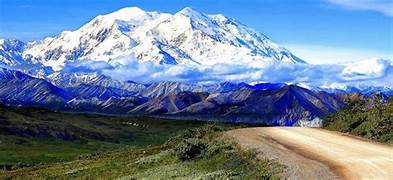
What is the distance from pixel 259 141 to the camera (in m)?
52.8

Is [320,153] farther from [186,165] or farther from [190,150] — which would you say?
[190,150]

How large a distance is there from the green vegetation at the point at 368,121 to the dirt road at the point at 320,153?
2.88 m

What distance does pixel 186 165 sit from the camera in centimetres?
4719

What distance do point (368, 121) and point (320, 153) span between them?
21.0 meters

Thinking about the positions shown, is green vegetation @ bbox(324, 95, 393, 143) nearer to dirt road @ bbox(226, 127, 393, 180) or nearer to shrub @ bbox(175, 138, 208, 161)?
dirt road @ bbox(226, 127, 393, 180)

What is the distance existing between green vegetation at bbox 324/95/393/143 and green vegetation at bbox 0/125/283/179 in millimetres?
13505

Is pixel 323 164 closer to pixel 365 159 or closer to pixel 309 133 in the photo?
pixel 365 159

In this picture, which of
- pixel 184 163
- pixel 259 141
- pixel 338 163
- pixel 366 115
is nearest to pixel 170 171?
pixel 184 163

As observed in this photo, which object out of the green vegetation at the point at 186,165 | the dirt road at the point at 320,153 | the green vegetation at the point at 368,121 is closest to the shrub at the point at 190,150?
the green vegetation at the point at 186,165

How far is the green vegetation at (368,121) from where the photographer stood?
5747cm

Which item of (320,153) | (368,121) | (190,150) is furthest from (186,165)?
(368,121)

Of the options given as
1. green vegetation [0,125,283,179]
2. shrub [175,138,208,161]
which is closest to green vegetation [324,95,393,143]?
green vegetation [0,125,283,179]

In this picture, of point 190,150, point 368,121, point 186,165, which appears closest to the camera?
point 186,165

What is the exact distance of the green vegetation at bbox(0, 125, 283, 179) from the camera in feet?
128
